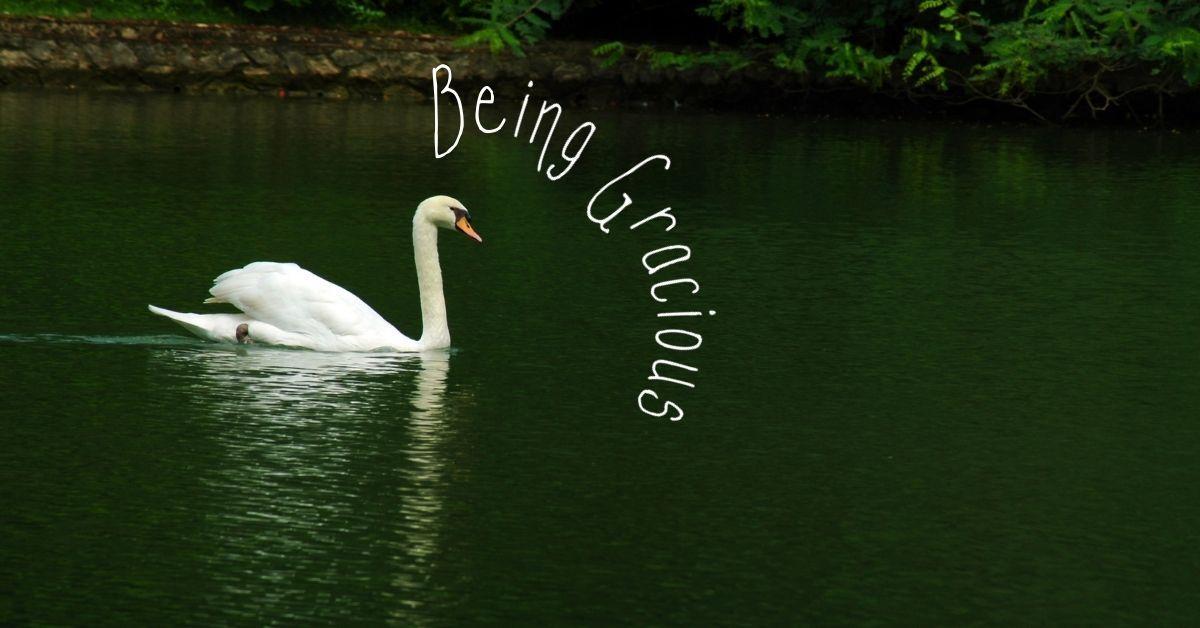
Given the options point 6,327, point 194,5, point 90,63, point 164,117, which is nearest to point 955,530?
point 6,327

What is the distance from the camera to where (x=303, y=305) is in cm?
985

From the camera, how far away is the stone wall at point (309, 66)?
23938mm

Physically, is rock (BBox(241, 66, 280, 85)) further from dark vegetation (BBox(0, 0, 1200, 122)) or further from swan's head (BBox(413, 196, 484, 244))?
swan's head (BBox(413, 196, 484, 244))

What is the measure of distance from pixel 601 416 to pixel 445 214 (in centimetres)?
202

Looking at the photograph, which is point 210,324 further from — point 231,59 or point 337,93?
point 337,93

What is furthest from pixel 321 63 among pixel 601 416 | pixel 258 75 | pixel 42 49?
pixel 601 416

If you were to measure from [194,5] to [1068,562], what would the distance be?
836 inches

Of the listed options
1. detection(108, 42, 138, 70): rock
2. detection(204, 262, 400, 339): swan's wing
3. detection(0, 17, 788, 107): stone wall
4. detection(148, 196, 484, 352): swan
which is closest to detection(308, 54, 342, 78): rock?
detection(0, 17, 788, 107): stone wall

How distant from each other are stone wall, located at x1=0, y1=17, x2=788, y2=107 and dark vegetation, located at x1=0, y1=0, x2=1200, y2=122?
10.8 inches

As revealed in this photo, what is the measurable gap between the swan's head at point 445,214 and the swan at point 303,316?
0.98 ft

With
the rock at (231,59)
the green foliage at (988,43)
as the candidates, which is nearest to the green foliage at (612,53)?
the green foliage at (988,43)

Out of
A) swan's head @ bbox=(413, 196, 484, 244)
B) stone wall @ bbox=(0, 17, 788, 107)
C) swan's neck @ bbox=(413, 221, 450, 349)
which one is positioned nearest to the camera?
swan's neck @ bbox=(413, 221, 450, 349)

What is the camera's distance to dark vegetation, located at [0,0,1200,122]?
933 inches

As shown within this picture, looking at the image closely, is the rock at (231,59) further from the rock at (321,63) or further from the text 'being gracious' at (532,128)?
the text 'being gracious' at (532,128)
